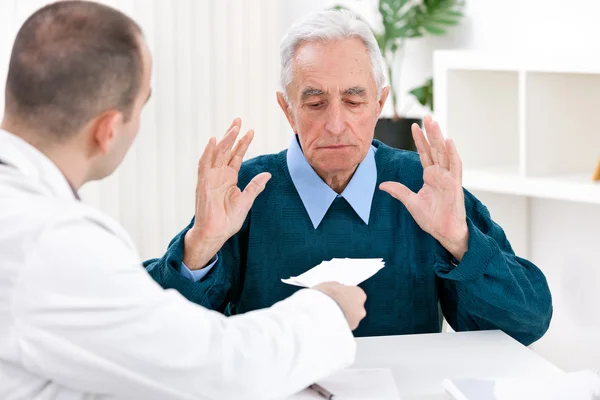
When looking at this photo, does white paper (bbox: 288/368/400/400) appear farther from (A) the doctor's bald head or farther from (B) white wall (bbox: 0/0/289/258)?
(B) white wall (bbox: 0/0/289/258)

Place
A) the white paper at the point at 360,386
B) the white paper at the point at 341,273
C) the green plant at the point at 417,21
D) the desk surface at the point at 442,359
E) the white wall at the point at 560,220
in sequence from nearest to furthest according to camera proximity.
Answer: the white paper at the point at 360,386
the desk surface at the point at 442,359
the white paper at the point at 341,273
the white wall at the point at 560,220
the green plant at the point at 417,21

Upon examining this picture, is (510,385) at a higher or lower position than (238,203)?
lower

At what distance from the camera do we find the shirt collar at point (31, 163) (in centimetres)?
110

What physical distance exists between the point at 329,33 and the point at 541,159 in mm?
1238

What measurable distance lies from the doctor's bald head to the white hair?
815 millimetres

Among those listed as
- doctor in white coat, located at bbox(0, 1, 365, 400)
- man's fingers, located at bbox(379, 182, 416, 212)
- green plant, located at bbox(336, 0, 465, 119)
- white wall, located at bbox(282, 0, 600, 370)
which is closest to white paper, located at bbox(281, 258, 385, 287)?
man's fingers, located at bbox(379, 182, 416, 212)

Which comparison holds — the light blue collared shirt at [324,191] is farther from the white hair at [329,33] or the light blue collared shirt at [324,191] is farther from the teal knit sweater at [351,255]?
the white hair at [329,33]

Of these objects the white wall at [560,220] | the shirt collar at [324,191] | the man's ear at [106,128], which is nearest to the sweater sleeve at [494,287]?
the shirt collar at [324,191]

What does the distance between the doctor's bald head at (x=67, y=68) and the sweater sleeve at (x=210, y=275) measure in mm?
606

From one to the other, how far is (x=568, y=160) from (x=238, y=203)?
5.10 feet

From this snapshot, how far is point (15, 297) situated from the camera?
102 cm

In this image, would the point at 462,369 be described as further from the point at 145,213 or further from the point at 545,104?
the point at 145,213

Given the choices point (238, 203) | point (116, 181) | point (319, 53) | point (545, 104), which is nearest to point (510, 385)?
point (238, 203)

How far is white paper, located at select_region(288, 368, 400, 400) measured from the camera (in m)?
1.39
